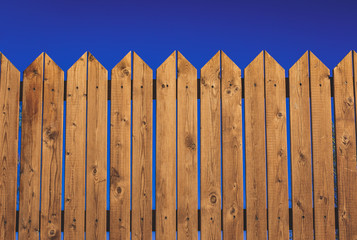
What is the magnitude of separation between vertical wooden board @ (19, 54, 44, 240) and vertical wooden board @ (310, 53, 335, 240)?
2.45 m

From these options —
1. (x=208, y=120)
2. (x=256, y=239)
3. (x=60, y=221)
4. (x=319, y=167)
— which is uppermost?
(x=208, y=120)

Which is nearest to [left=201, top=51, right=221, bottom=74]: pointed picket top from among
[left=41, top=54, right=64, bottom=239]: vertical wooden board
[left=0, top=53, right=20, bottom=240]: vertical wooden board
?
[left=41, top=54, right=64, bottom=239]: vertical wooden board

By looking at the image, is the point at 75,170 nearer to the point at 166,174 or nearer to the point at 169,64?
the point at 166,174

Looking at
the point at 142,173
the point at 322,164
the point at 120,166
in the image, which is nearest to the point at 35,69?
the point at 120,166

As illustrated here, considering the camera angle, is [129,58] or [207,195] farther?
[129,58]

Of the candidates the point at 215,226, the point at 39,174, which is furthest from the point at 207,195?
the point at 39,174

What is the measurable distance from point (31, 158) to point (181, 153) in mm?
1341

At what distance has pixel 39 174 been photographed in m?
2.98

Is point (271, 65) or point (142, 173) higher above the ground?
point (271, 65)

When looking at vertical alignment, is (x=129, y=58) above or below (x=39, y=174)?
above

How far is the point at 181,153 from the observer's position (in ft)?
9.49

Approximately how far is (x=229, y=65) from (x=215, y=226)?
4.66ft

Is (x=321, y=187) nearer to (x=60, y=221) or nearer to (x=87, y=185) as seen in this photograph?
(x=87, y=185)

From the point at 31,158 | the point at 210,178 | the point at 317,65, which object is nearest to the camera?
the point at 210,178
